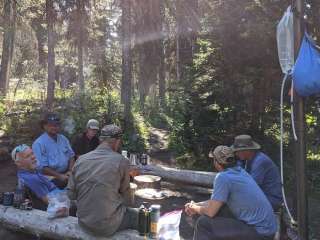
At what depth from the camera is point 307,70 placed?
13.1 ft

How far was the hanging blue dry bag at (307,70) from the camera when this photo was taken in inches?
157

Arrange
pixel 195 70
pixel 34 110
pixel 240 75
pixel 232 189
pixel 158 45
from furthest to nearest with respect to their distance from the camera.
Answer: pixel 158 45 < pixel 34 110 < pixel 195 70 < pixel 240 75 < pixel 232 189

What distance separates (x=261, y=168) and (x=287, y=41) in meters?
1.61

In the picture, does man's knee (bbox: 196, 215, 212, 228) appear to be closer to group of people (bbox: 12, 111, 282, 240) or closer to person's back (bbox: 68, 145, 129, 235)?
group of people (bbox: 12, 111, 282, 240)

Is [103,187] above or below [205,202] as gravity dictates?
above

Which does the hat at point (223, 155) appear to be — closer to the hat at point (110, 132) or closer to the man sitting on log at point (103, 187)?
the man sitting on log at point (103, 187)

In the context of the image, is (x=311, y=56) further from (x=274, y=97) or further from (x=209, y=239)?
(x=274, y=97)

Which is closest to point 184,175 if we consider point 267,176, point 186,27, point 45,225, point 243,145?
point 267,176

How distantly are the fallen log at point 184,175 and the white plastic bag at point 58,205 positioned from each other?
2914 mm

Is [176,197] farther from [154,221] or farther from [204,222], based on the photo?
[204,222]

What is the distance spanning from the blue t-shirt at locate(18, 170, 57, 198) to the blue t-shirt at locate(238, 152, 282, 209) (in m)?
2.63

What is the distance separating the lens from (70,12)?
1480cm

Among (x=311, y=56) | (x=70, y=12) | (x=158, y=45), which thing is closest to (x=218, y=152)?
(x=311, y=56)

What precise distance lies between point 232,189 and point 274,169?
1.42 m
